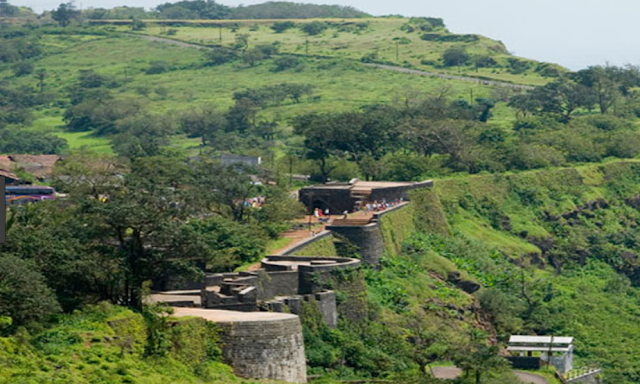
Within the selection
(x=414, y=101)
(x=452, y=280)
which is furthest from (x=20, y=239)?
(x=414, y=101)

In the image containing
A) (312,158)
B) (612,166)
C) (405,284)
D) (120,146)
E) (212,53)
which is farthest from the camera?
(212,53)

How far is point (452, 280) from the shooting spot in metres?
70.5

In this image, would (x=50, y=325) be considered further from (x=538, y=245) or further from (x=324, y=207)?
(x=538, y=245)

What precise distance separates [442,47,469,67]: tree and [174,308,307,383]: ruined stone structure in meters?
117

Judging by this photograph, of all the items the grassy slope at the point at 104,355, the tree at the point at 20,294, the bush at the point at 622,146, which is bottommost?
the bush at the point at 622,146

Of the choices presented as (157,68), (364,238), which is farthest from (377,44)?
(364,238)

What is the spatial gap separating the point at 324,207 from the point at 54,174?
21.7m

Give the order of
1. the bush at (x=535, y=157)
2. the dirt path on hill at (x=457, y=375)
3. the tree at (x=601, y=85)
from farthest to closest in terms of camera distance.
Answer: the tree at (x=601, y=85), the bush at (x=535, y=157), the dirt path on hill at (x=457, y=375)

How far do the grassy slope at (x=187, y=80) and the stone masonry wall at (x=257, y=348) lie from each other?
72.9 meters

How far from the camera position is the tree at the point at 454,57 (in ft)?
535

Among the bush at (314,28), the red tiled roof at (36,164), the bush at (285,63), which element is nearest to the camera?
the red tiled roof at (36,164)

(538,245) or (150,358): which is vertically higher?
(150,358)

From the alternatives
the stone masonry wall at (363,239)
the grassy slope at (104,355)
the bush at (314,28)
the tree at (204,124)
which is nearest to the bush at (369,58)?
the bush at (314,28)

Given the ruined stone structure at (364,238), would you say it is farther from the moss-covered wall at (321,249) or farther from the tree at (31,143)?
the tree at (31,143)
